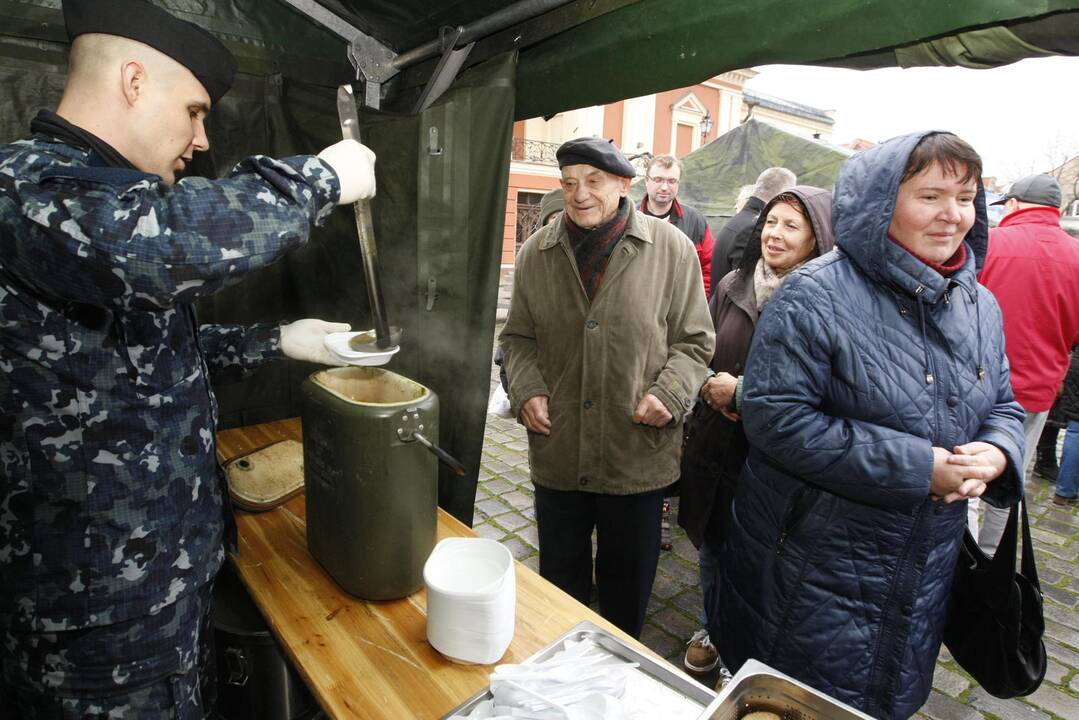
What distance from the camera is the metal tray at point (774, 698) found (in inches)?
39.8

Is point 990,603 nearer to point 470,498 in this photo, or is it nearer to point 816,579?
point 816,579

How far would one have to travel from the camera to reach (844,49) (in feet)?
4.33

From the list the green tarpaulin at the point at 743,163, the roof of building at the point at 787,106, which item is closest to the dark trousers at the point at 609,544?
the green tarpaulin at the point at 743,163

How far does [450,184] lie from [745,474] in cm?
153

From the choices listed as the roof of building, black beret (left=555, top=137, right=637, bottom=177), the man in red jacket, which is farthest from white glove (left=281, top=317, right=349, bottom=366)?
the roof of building

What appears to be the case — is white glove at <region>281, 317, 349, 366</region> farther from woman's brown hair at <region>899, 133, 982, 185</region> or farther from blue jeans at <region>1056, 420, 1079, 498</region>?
blue jeans at <region>1056, 420, 1079, 498</region>

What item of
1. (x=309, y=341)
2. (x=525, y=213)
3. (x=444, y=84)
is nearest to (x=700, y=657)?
(x=309, y=341)

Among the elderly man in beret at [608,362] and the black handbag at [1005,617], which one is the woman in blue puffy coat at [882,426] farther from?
the elderly man in beret at [608,362]

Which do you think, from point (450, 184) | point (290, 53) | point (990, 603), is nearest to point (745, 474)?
point (990, 603)

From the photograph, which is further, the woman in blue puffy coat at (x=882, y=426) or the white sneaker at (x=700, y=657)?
the white sneaker at (x=700, y=657)

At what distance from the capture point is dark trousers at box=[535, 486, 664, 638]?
2504 millimetres

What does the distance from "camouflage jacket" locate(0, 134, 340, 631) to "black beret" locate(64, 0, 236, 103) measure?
270 millimetres

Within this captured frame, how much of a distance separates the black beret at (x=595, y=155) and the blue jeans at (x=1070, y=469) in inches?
188

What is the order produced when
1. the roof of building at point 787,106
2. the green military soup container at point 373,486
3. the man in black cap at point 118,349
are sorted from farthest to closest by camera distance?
the roof of building at point 787,106
the green military soup container at point 373,486
the man in black cap at point 118,349
